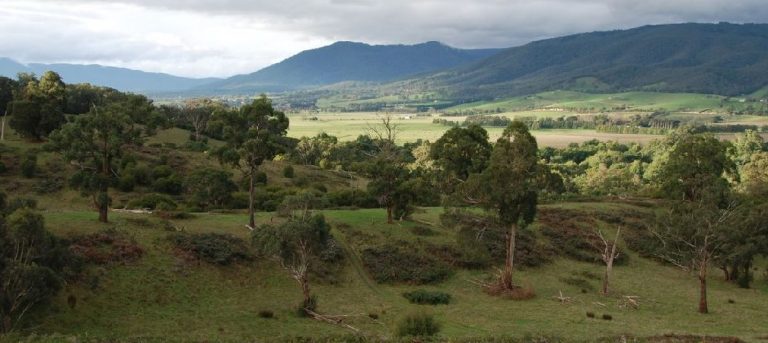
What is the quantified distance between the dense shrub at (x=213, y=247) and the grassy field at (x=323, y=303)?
720 millimetres

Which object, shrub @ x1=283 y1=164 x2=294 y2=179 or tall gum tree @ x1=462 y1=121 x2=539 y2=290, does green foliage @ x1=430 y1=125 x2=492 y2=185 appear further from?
shrub @ x1=283 y1=164 x2=294 y2=179

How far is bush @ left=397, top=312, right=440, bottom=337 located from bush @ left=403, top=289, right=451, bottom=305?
946 centimetres

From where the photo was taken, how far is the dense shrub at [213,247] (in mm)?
41219

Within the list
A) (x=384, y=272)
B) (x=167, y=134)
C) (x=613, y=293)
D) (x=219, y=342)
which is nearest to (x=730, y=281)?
(x=613, y=293)

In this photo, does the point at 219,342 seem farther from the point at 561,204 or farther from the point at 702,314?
the point at 561,204

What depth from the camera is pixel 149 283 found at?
36.5 meters

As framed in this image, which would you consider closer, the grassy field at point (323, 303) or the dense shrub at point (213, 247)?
the grassy field at point (323, 303)

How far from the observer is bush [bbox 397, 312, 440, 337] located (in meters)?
29.3

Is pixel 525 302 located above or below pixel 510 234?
below

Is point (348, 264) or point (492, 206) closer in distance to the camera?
point (492, 206)

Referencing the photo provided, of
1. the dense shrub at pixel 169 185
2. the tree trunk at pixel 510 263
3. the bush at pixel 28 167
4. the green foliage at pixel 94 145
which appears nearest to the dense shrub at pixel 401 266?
the tree trunk at pixel 510 263

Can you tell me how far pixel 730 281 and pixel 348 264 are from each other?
3259 centimetres

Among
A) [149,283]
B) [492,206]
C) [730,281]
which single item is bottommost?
[730,281]

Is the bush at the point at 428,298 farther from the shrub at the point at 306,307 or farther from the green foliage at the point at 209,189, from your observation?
the green foliage at the point at 209,189
